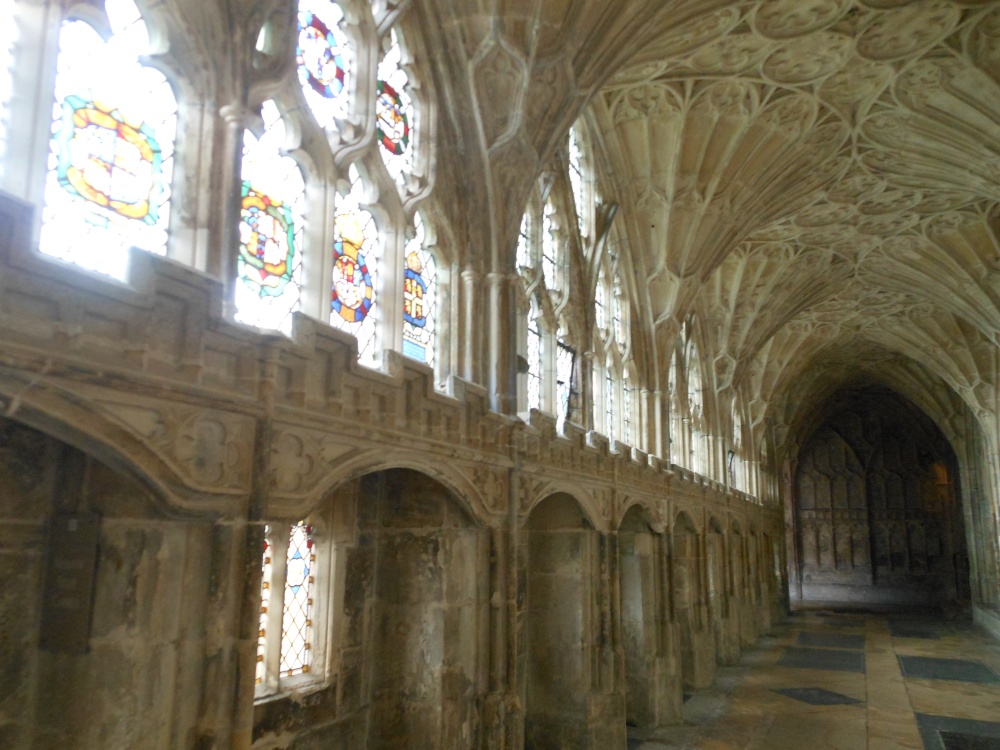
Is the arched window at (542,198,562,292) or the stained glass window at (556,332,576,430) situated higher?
the arched window at (542,198,562,292)

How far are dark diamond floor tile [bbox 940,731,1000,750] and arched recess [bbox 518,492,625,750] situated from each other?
170 inches

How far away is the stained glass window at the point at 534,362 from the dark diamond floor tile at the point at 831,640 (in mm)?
12745

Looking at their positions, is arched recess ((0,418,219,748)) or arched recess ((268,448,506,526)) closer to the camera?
arched recess ((0,418,219,748))

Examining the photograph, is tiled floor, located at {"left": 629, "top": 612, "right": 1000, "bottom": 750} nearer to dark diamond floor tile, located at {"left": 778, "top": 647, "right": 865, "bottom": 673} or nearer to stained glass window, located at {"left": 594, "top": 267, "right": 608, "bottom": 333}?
dark diamond floor tile, located at {"left": 778, "top": 647, "right": 865, "bottom": 673}

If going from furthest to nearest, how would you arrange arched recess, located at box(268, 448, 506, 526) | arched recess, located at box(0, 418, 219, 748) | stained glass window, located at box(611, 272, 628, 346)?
stained glass window, located at box(611, 272, 628, 346) → arched recess, located at box(268, 448, 506, 526) → arched recess, located at box(0, 418, 219, 748)

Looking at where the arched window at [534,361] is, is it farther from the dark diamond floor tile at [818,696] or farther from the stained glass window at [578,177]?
the dark diamond floor tile at [818,696]

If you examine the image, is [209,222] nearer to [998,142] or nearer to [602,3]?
[602,3]

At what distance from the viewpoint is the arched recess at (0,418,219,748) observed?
11.8 feet

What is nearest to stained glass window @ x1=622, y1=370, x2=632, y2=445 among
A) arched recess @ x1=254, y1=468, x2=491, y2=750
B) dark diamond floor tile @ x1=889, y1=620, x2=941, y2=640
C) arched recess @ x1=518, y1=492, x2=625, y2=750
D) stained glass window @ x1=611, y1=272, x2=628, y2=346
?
stained glass window @ x1=611, y1=272, x2=628, y2=346

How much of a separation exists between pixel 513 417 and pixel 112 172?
3.97 meters

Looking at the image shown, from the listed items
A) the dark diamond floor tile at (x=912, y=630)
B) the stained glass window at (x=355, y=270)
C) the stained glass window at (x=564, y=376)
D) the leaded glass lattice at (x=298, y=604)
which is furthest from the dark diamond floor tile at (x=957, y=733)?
the dark diamond floor tile at (x=912, y=630)

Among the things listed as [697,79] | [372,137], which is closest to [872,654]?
[697,79]

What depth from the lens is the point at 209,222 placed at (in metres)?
4.24

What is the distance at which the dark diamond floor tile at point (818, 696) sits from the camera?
11859 millimetres
